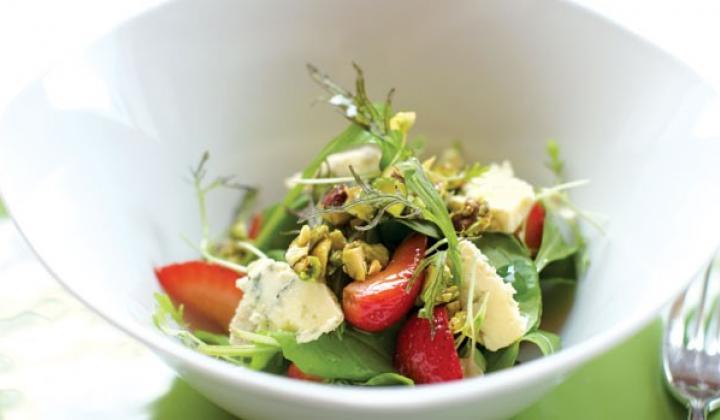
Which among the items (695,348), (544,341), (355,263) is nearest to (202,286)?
(355,263)

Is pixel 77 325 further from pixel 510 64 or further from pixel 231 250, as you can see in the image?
pixel 510 64

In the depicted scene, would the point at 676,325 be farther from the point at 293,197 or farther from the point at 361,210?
the point at 293,197

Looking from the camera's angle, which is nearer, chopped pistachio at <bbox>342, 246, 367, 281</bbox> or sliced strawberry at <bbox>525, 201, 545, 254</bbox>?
chopped pistachio at <bbox>342, 246, 367, 281</bbox>

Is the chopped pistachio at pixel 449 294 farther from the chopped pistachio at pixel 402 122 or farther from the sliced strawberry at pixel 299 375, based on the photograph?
the chopped pistachio at pixel 402 122

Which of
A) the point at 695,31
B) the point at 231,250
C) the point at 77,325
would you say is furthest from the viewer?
the point at 695,31

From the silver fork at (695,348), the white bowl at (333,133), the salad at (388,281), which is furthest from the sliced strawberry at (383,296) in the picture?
the silver fork at (695,348)

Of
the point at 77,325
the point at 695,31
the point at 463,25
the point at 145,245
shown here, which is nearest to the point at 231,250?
the point at 145,245

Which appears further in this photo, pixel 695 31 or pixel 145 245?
pixel 695 31

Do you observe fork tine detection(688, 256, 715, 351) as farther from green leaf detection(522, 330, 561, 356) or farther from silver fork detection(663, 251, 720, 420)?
green leaf detection(522, 330, 561, 356)

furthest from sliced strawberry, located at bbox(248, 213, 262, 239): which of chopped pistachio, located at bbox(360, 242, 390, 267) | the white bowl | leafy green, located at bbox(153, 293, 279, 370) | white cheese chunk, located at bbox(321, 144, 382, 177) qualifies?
chopped pistachio, located at bbox(360, 242, 390, 267)
